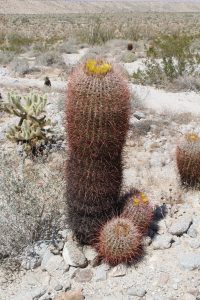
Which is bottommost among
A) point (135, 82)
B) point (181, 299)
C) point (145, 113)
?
point (135, 82)

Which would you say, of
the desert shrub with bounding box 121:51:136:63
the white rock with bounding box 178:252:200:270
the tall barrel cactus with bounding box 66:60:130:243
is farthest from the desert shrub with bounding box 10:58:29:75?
the white rock with bounding box 178:252:200:270

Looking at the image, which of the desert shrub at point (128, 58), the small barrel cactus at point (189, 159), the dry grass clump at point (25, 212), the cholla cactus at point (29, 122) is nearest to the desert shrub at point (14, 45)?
the desert shrub at point (128, 58)

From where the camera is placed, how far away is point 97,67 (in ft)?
14.5

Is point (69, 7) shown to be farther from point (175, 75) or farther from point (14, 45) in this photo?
point (175, 75)

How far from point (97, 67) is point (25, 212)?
1.91 meters

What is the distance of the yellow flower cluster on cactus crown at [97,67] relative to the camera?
4402mm

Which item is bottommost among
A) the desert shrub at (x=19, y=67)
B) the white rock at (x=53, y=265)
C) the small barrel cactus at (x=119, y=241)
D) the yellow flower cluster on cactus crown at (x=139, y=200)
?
the desert shrub at (x=19, y=67)

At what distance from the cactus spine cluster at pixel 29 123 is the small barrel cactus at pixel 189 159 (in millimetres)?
2421

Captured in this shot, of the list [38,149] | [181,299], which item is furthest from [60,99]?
[181,299]

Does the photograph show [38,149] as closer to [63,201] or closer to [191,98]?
[63,201]

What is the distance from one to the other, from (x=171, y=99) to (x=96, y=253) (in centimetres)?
744

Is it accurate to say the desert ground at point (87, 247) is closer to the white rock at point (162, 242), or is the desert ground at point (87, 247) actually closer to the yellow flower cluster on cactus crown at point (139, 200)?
the white rock at point (162, 242)

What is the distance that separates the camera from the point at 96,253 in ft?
16.8

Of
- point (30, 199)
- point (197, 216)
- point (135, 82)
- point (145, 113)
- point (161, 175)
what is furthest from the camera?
point (135, 82)
